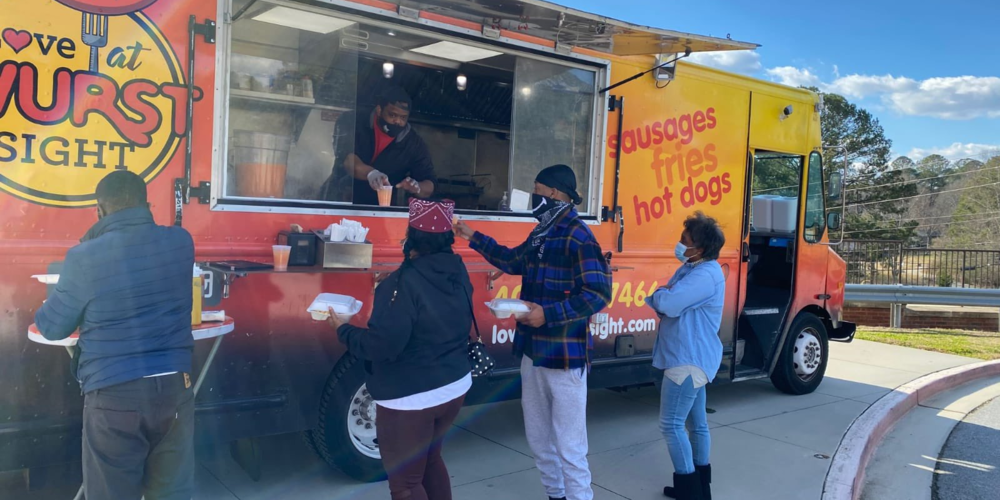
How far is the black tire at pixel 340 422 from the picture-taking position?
4.34 metres

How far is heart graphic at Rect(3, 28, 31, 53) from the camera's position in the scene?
10.8 ft

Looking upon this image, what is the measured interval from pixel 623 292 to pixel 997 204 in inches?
1583

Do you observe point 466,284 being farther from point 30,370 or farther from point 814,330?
point 814,330

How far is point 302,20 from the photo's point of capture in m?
4.36

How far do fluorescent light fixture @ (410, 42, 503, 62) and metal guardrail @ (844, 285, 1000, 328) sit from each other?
9041 mm

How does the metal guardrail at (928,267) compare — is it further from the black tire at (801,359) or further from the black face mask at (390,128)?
the black face mask at (390,128)

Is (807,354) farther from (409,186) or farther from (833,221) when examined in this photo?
(409,186)

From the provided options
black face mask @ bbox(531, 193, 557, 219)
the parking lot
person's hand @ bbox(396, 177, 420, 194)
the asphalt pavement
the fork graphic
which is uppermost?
the fork graphic

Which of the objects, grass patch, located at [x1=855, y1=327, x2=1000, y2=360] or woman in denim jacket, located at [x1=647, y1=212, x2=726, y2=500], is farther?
grass patch, located at [x1=855, y1=327, x2=1000, y2=360]

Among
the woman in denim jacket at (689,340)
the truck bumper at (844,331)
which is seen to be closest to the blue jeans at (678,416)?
the woman in denim jacket at (689,340)

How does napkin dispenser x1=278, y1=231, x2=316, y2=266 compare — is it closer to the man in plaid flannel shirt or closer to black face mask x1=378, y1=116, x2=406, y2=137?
the man in plaid flannel shirt

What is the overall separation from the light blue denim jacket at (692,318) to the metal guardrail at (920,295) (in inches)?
361

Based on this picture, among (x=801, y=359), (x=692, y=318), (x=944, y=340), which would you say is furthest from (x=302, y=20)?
(x=944, y=340)

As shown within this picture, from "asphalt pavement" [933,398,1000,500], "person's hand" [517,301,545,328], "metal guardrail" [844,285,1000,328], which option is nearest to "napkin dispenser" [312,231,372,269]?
"person's hand" [517,301,545,328]
